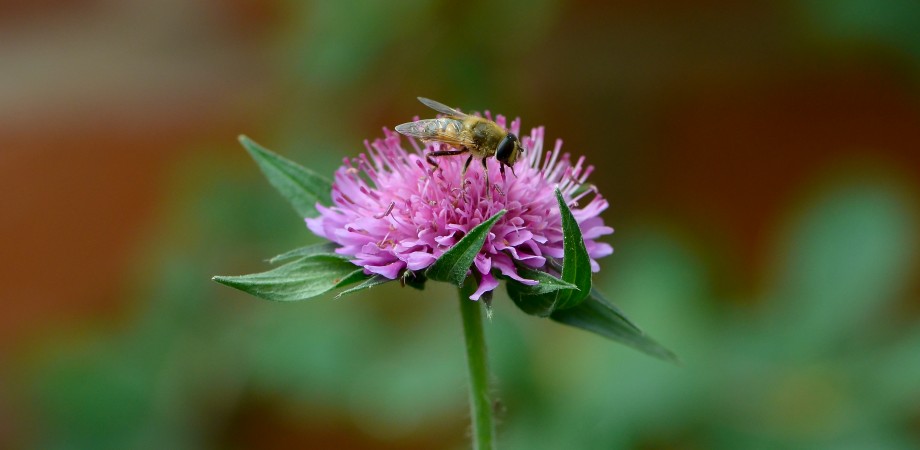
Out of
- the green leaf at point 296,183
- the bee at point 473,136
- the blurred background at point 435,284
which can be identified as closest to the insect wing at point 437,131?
the bee at point 473,136

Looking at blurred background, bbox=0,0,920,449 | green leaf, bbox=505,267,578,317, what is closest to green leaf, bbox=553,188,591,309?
green leaf, bbox=505,267,578,317

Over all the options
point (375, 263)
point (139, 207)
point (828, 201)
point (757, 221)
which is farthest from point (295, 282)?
point (757, 221)

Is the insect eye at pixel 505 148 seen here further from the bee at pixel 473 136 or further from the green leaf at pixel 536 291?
the green leaf at pixel 536 291

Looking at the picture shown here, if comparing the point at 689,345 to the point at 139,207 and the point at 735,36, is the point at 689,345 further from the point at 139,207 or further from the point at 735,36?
the point at 139,207

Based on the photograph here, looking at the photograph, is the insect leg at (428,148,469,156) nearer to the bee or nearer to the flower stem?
the bee

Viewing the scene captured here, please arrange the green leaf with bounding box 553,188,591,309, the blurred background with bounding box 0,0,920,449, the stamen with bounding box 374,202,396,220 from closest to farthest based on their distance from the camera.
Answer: the green leaf with bounding box 553,188,591,309 → the stamen with bounding box 374,202,396,220 → the blurred background with bounding box 0,0,920,449

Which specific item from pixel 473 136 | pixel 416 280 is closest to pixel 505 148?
pixel 473 136
